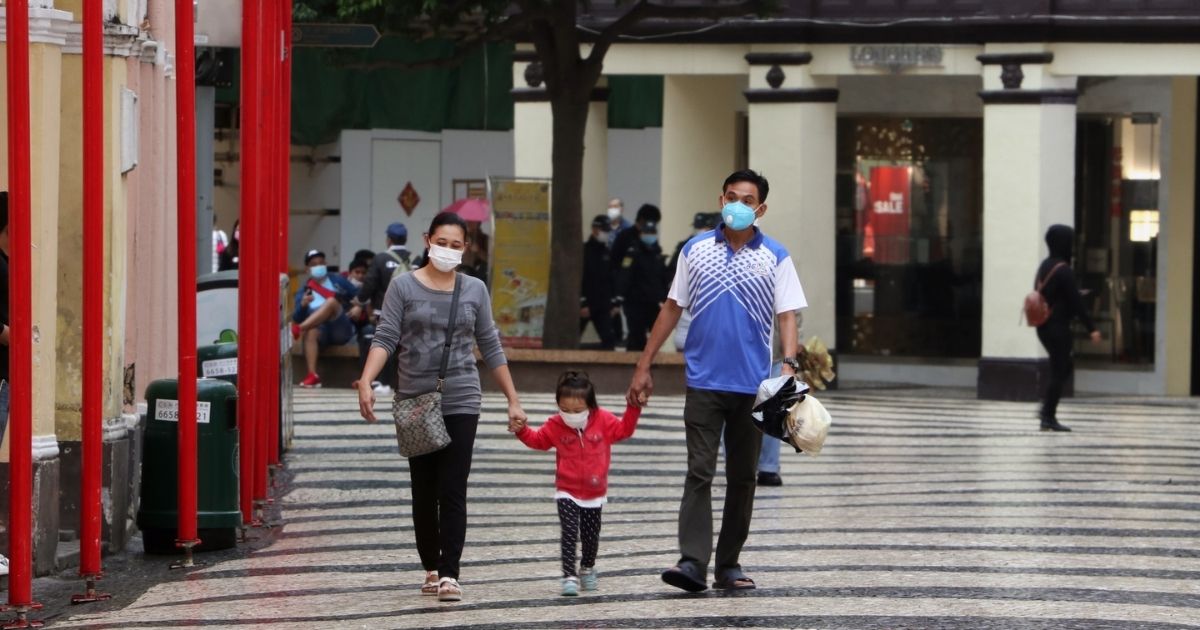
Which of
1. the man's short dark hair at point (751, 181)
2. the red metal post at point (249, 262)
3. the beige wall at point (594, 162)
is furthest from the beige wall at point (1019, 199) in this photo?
the man's short dark hair at point (751, 181)

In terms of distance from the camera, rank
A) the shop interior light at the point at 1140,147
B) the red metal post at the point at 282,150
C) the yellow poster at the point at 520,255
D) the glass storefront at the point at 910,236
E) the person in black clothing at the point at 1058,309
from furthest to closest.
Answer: the glass storefront at the point at 910,236 < the shop interior light at the point at 1140,147 < the yellow poster at the point at 520,255 < the person in black clothing at the point at 1058,309 < the red metal post at the point at 282,150

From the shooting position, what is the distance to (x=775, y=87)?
2247cm

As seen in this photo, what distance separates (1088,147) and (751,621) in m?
16.1

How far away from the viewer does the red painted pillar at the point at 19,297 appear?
8328 mm

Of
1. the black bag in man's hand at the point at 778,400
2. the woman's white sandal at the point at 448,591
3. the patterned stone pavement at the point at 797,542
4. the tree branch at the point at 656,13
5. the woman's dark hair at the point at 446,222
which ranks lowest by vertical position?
the patterned stone pavement at the point at 797,542

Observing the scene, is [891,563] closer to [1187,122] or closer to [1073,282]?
[1073,282]

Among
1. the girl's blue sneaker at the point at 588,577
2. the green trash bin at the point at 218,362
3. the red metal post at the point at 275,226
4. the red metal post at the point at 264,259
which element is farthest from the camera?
the green trash bin at the point at 218,362

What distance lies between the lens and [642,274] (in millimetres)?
22688

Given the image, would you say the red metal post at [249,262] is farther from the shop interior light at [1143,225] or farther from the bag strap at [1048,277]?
the shop interior light at [1143,225]

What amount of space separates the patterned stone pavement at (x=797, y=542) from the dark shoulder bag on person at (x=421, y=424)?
2.02ft

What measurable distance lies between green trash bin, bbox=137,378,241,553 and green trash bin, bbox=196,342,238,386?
1796mm

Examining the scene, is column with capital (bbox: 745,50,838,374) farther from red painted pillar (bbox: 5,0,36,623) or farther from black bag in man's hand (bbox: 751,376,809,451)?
red painted pillar (bbox: 5,0,36,623)

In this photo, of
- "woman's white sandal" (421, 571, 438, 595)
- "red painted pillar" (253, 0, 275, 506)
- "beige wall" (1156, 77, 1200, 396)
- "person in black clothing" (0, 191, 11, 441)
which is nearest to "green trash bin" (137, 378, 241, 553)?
"red painted pillar" (253, 0, 275, 506)

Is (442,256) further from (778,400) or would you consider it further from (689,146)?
(689,146)
